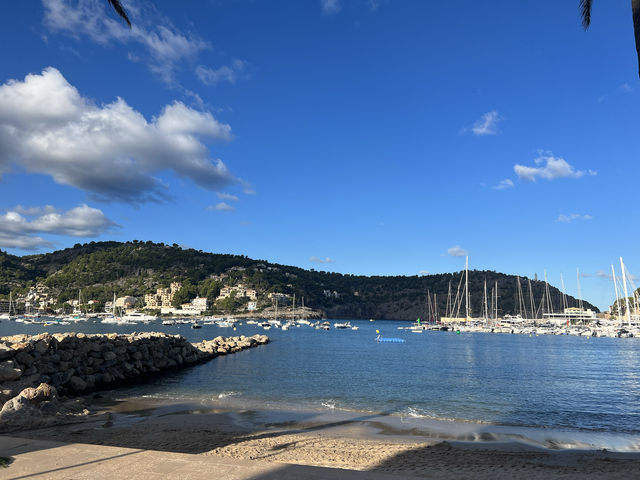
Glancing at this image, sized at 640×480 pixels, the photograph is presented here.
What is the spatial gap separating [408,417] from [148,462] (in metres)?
12.7

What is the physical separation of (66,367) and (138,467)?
18271 millimetres

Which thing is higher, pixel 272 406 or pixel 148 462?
pixel 148 462

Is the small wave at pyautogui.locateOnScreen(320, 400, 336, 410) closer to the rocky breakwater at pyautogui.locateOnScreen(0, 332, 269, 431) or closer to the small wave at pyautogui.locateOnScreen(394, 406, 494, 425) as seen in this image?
the small wave at pyautogui.locateOnScreen(394, 406, 494, 425)

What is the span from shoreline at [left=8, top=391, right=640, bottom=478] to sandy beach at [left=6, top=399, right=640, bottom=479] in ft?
0.09

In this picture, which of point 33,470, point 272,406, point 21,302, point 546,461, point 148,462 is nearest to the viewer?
point 33,470

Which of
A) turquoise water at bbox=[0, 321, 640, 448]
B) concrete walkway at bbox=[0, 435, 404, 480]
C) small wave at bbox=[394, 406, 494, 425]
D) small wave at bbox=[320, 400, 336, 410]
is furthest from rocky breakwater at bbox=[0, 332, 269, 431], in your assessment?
small wave at bbox=[394, 406, 494, 425]

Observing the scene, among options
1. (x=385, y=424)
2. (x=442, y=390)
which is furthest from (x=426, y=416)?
(x=442, y=390)

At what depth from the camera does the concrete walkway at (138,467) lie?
7.36 meters

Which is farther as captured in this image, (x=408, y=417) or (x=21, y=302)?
(x=21, y=302)

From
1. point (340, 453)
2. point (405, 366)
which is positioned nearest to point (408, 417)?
point (340, 453)

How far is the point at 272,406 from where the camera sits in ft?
67.1

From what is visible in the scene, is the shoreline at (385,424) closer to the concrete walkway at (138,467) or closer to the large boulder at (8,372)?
the large boulder at (8,372)

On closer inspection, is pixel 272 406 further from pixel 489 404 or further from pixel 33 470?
pixel 33 470

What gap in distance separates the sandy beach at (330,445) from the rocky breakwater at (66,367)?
1.13m
